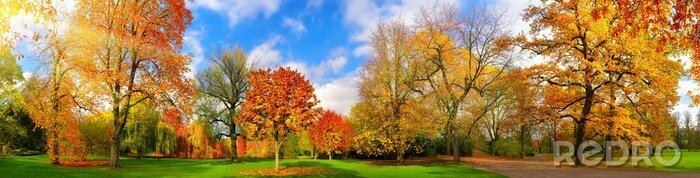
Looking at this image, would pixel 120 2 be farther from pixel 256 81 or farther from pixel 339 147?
pixel 339 147

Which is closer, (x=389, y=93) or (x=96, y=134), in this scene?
(x=389, y=93)

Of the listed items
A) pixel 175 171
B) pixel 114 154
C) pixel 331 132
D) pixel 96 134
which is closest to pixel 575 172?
pixel 331 132

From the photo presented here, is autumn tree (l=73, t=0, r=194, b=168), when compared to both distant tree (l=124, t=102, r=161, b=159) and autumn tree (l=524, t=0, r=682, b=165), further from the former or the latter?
autumn tree (l=524, t=0, r=682, b=165)

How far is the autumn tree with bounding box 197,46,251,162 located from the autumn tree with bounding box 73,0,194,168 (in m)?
10.6

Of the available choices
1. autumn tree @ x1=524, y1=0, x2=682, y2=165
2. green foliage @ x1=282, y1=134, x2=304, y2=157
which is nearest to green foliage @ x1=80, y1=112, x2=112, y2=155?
green foliage @ x1=282, y1=134, x2=304, y2=157

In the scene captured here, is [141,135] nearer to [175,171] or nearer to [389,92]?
[175,171]

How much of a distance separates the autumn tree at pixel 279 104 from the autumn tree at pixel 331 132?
486 inches

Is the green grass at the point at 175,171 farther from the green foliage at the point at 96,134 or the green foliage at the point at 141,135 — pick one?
the green foliage at the point at 141,135

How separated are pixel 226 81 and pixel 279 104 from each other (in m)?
17.1

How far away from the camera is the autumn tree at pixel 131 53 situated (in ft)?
83.4


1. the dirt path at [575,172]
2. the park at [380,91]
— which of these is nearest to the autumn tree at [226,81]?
the park at [380,91]

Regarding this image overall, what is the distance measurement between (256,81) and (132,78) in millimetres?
8275

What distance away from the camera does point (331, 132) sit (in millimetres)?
39219

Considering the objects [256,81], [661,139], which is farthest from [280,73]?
[661,139]
